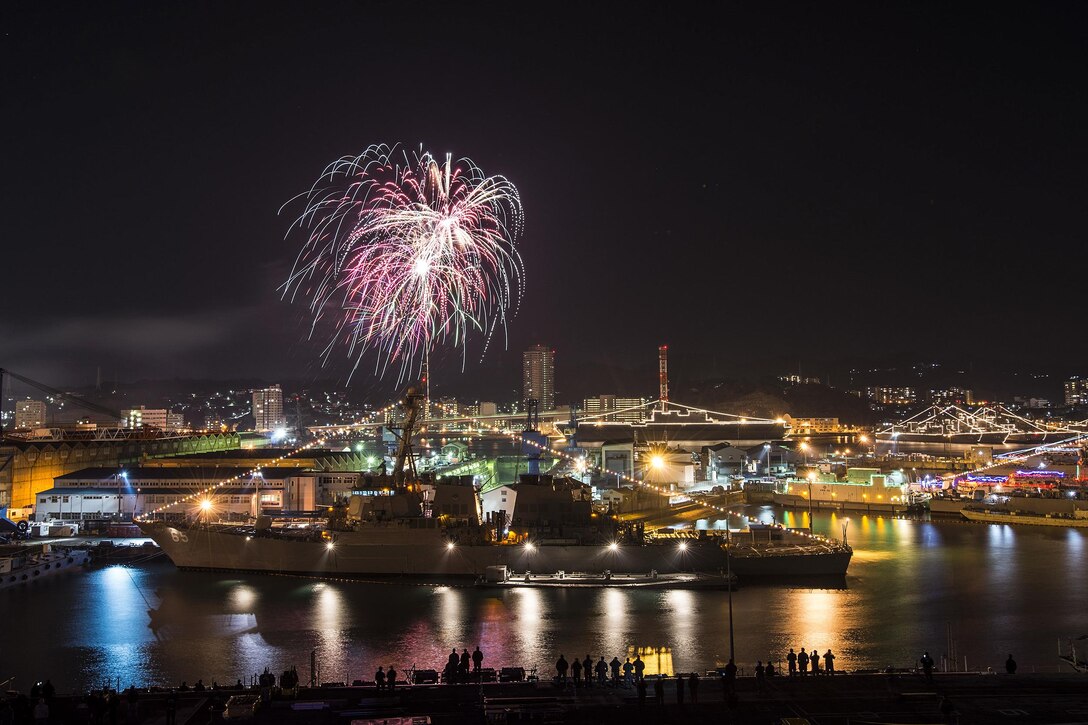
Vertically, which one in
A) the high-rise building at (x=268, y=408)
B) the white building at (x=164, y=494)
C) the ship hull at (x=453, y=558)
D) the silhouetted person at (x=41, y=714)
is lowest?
the ship hull at (x=453, y=558)

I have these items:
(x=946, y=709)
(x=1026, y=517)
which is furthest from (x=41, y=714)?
(x=1026, y=517)

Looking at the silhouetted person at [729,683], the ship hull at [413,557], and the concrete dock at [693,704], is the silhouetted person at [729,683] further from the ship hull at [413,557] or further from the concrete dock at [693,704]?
the ship hull at [413,557]

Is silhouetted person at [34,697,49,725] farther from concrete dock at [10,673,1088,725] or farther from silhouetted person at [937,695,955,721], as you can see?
silhouetted person at [937,695,955,721]

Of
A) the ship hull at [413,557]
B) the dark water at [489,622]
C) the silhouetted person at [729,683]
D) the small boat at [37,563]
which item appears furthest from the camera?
the ship hull at [413,557]

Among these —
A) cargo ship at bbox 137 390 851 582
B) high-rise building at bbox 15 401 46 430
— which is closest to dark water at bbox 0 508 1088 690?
cargo ship at bbox 137 390 851 582

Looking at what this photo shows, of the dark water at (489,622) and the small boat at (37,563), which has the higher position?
the small boat at (37,563)

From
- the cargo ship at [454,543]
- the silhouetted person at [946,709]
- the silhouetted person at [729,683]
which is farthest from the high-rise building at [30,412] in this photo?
the silhouetted person at [946,709]
